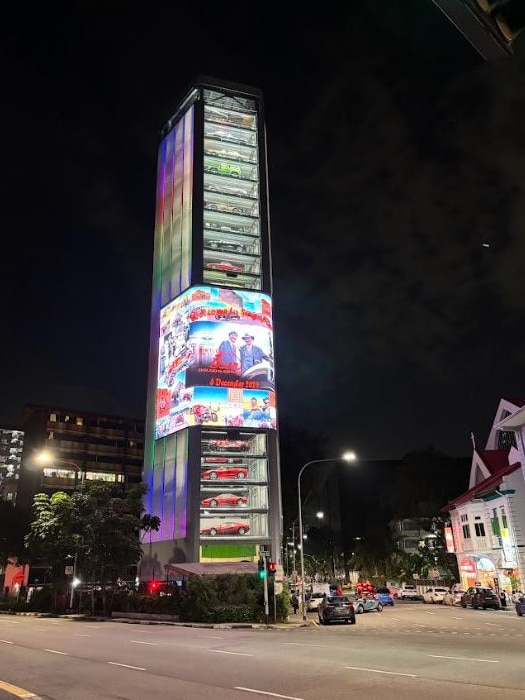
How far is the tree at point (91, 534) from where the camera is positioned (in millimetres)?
44500

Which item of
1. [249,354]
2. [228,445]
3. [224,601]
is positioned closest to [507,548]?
[228,445]

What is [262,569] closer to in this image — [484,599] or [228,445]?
[484,599]

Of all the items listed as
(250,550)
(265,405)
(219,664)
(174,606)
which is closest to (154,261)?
(265,405)

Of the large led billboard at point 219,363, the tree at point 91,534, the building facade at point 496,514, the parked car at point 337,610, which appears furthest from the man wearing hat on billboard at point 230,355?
the parked car at point 337,610

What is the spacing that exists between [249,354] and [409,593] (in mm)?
33948

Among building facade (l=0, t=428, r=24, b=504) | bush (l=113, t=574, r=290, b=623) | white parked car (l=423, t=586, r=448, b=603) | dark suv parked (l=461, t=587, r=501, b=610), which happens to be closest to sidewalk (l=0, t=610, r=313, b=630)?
bush (l=113, t=574, r=290, b=623)

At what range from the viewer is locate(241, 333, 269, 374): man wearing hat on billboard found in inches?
2359

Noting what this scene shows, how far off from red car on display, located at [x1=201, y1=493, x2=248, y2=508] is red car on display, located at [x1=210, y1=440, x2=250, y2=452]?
458cm

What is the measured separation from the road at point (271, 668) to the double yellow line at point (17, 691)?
0.14 meters

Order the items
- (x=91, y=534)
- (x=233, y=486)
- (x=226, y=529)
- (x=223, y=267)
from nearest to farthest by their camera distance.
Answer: (x=91, y=534) < (x=226, y=529) < (x=233, y=486) < (x=223, y=267)

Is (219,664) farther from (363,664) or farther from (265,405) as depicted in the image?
(265,405)

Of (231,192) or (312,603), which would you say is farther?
(231,192)

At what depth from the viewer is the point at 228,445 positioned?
6038 centimetres

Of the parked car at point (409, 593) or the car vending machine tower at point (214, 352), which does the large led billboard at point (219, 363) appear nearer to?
the car vending machine tower at point (214, 352)
